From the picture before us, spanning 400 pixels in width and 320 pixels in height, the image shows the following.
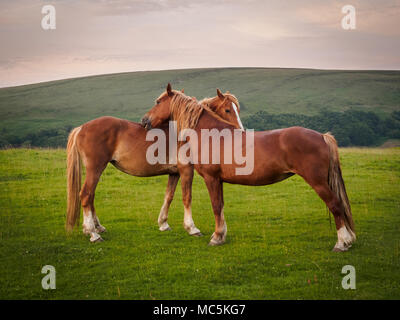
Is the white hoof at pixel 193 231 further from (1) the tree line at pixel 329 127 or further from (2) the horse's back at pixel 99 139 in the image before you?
(1) the tree line at pixel 329 127

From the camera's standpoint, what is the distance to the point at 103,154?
768 centimetres

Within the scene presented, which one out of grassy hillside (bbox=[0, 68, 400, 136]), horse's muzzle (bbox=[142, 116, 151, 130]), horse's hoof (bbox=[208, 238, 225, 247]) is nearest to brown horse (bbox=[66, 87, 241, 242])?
horse's muzzle (bbox=[142, 116, 151, 130])

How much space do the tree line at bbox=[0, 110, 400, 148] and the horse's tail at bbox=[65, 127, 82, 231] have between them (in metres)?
36.0

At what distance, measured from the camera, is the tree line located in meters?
44.4

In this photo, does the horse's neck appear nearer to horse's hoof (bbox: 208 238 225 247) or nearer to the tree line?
horse's hoof (bbox: 208 238 225 247)

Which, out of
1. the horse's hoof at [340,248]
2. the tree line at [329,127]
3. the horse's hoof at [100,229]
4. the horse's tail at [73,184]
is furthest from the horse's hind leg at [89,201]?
the tree line at [329,127]

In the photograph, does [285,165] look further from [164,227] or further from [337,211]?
[164,227]

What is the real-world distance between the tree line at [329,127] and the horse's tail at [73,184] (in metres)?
36.0

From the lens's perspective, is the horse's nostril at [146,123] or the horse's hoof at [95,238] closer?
the horse's hoof at [95,238]

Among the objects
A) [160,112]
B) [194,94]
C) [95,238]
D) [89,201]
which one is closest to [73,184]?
[89,201]

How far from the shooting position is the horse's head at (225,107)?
7.51 meters

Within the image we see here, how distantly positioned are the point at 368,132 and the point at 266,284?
1794 inches

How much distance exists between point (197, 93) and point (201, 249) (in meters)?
54.2

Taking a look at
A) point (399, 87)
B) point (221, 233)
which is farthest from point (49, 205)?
Result: point (399, 87)
